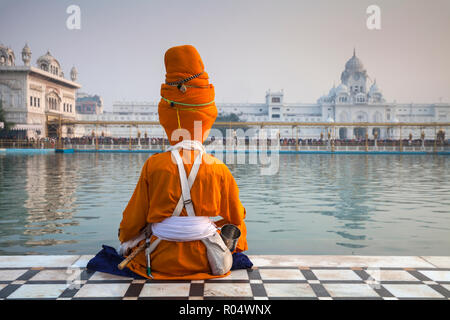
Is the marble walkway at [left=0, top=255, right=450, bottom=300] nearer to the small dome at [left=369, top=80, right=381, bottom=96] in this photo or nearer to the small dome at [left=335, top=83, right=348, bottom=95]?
the small dome at [left=335, top=83, right=348, bottom=95]

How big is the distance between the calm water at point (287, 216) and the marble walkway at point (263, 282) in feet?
3.54

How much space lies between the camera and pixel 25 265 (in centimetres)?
307

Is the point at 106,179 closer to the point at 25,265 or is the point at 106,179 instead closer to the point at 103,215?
the point at 103,215

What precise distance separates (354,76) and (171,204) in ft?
268

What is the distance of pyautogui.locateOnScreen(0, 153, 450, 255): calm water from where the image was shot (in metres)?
4.48

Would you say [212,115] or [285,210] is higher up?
[212,115]

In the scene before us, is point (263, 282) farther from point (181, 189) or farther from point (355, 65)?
point (355, 65)

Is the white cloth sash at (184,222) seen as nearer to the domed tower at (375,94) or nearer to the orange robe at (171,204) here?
the orange robe at (171,204)

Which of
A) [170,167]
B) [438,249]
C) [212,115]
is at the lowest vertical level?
[438,249]

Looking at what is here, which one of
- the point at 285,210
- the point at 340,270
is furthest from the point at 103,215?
the point at 340,270

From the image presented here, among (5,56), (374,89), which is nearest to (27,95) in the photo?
(5,56)

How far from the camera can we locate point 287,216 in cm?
618

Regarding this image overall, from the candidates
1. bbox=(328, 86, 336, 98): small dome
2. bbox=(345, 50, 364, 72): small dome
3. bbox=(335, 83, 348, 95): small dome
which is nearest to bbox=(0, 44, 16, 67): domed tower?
bbox=(335, 83, 348, 95): small dome
